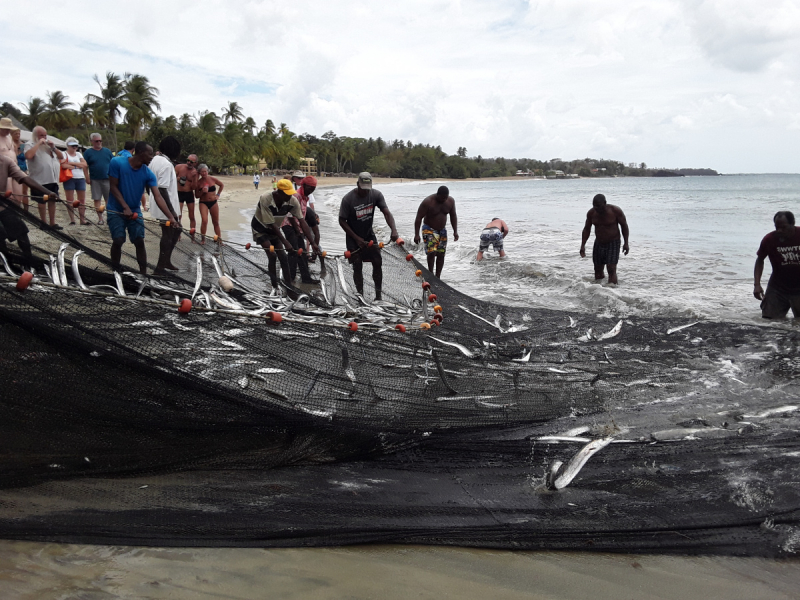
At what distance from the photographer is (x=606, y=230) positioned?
8.89m

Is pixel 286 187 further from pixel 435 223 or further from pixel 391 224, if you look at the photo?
pixel 435 223

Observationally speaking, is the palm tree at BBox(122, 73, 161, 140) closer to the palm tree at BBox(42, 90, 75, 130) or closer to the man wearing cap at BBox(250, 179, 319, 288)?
the palm tree at BBox(42, 90, 75, 130)

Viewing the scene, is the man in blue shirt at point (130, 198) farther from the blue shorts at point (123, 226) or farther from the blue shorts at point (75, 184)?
the blue shorts at point (75, 184)

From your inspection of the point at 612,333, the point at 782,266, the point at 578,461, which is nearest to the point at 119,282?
the point at 578,461

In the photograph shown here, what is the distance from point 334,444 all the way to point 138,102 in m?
52.1

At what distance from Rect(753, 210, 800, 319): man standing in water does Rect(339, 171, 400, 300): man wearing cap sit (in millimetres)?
4220

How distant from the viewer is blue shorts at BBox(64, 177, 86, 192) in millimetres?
9688

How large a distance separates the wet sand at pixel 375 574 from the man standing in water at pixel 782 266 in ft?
16.0

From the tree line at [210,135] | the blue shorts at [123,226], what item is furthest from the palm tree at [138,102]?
the blue shorts at [123,226]

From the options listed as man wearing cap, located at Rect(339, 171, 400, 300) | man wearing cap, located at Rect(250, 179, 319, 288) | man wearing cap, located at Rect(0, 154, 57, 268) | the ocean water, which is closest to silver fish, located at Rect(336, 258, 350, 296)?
man wearing cap, located at Rect(339, 171, 400, 300)

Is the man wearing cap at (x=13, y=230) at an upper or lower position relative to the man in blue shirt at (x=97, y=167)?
lower

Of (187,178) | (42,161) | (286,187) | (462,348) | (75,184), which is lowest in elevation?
(462,348)

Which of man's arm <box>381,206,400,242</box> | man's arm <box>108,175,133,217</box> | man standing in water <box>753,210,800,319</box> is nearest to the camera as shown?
man's arm <box>108,175,133,217</box>

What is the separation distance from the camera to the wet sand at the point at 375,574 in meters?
2.19
